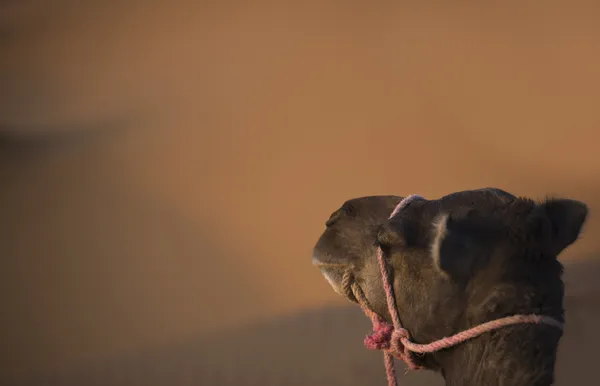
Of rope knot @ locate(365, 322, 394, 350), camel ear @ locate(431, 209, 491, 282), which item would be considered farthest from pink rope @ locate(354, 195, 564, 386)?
camel ear @ locate(431, 209, 491, 282)

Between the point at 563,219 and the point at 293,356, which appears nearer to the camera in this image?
the point at 563,219

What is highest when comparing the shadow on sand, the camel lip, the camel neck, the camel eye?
the camel eye

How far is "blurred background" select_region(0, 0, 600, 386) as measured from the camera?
4496 mm

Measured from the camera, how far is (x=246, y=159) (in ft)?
20.8

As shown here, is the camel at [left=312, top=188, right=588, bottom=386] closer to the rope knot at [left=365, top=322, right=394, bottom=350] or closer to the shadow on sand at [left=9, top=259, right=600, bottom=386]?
the rope knot at [left=365, top=322, right=394, bottom=350]

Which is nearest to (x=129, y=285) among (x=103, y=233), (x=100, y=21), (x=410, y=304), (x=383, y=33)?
(x=103, y=233)

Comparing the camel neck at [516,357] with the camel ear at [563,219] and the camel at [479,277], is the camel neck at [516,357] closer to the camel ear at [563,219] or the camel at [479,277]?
the camel at [479,277]

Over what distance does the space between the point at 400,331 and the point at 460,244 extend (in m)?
0.31

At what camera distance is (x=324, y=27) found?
847 cm

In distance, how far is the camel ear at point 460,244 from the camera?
1.58 meters

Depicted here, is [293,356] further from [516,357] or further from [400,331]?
[516,357]

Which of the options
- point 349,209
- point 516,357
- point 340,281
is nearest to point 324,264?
point 340,281

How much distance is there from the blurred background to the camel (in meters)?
2.29

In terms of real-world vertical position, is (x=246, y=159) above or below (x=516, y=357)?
above
